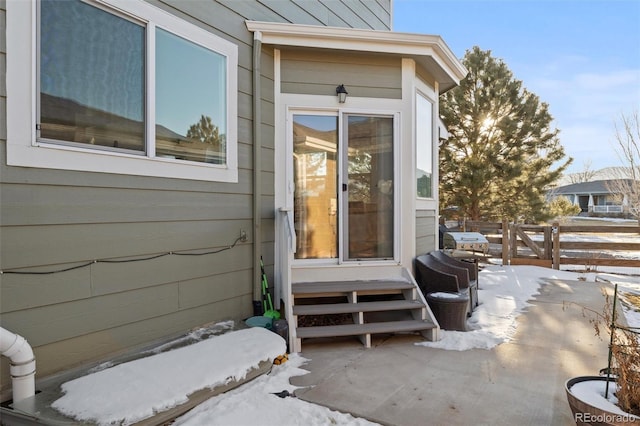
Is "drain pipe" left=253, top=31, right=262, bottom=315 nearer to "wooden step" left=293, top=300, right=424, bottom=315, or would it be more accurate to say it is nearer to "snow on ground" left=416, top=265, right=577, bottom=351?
"wooden step" left=293, top=300, right=424, bottom=315

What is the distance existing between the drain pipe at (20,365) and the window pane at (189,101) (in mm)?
1478

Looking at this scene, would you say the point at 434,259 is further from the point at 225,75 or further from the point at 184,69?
the point at 184,69

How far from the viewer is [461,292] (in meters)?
4.37

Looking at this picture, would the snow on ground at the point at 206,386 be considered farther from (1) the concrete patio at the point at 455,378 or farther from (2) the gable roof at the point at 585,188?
(2) the gable roof at the point at 585,188

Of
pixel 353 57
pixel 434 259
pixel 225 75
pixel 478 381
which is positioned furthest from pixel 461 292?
pixel 225 75

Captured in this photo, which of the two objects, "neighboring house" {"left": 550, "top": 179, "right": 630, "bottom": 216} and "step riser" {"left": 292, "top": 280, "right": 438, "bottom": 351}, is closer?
"step riser" {"left": 292, "top": 280, "right": 438, "bottom": 351}

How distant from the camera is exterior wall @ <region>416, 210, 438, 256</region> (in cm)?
479

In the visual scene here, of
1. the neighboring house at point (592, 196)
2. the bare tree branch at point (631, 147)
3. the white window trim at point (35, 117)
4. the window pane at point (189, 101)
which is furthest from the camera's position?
the neighboring house at point (592, 196)

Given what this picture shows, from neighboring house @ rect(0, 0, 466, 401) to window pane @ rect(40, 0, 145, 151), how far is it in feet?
0.03

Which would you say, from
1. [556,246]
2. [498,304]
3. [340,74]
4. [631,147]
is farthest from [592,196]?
[340,74]

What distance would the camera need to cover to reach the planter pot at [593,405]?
73.7 inches

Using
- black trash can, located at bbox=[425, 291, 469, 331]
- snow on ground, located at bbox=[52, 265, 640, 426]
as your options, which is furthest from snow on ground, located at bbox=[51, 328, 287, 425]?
black trash can, located at bbox=[425, 291, 469, 331]

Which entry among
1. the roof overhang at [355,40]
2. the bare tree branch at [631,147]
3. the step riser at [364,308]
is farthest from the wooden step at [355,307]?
the bare tree branch at [631,147]
